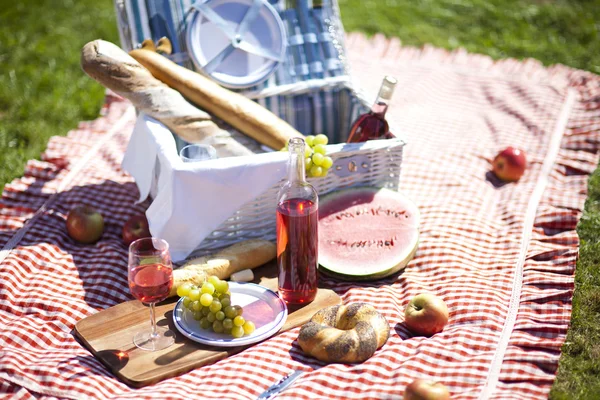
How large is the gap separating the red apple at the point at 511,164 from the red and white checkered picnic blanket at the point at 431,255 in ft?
0.21

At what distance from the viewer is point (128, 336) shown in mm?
2680

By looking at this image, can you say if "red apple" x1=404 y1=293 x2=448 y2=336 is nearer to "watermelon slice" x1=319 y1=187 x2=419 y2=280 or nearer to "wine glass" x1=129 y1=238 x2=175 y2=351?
"watermelon slice" x1=319 y1=187 x2=419 y2=280

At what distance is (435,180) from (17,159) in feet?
8.12

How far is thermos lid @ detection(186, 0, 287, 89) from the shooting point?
3.73 meters

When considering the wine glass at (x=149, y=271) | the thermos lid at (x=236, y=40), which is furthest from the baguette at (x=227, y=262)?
the thermos lid at (x=236, y=40)

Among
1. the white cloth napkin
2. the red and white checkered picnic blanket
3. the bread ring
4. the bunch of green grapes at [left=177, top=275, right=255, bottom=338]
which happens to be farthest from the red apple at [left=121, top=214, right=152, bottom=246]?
the bread ring

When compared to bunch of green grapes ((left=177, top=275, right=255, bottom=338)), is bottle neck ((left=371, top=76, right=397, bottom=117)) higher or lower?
higher

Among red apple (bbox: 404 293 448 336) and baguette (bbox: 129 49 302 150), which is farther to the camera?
baguette (bbox: 129 49 302 150)

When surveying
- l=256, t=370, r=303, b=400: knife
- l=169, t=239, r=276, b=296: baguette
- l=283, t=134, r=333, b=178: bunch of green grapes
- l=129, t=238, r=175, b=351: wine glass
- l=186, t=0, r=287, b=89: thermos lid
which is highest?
l=186, t=0, r=287, b=89: thermos lid

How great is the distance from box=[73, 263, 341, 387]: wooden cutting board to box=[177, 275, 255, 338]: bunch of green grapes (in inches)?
3.0

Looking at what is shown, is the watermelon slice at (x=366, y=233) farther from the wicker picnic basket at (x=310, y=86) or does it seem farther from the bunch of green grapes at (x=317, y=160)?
the bunch of green grapes at (x=317, y=160)

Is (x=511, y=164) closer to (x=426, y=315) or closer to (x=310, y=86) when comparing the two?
(x=310, y=86)

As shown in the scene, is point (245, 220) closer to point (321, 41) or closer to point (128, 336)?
point (128, 336)

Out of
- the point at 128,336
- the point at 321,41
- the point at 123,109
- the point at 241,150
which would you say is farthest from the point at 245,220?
the point at 123,109
